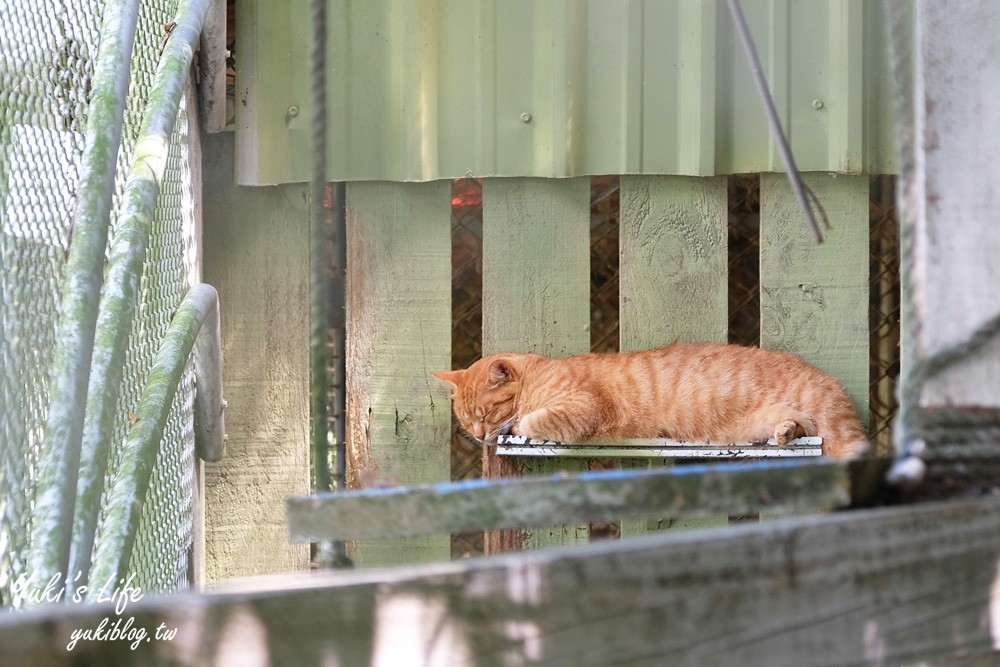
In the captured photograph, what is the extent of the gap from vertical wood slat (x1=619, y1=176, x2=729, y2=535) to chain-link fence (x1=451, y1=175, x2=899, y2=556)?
55 cm

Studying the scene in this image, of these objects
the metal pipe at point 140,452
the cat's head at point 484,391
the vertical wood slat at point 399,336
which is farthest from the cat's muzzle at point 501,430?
the metal pipe at point 140,452

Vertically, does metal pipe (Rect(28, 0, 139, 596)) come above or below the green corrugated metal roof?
below

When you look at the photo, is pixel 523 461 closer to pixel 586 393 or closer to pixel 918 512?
pixel 586 393

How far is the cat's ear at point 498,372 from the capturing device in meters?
3.36

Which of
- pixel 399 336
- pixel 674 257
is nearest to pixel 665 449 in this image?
pixel 674 257

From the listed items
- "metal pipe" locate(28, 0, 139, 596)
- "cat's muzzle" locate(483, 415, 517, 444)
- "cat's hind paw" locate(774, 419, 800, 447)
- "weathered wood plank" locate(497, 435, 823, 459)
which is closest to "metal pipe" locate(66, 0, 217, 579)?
"metal pipe" locate(28, 0, 139, 596)

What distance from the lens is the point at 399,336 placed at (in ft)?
11.1

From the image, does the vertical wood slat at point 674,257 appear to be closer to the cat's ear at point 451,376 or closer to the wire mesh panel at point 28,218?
the cat's ear at point 451,376

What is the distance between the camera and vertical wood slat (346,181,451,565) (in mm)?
3363

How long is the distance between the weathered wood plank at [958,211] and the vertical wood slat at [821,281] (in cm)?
226

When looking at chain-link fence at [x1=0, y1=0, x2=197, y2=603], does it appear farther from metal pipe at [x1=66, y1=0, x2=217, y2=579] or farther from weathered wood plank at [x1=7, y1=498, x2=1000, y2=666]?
weathered wood plank at [x1=7, y1=498, x2=1000, y2=666]

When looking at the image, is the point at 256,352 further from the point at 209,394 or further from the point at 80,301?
the point at 80,301

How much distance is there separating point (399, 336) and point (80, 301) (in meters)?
1.61

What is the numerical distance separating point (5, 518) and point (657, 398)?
2.12m
